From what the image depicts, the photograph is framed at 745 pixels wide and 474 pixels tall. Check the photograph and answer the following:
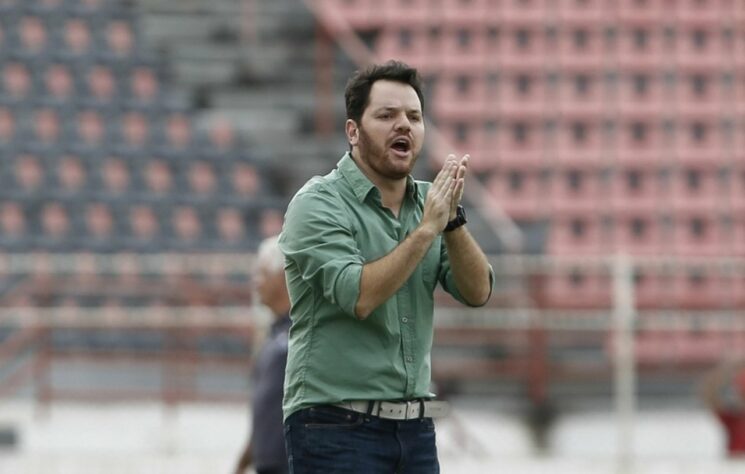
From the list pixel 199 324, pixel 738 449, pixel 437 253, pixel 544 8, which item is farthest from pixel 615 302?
pixel 437 253

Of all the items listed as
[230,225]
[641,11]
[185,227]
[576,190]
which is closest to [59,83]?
[185,227]

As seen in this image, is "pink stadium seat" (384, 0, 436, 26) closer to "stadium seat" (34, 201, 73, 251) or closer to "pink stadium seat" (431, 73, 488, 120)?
"pink stadium seat" (431, 73, 488, 120)

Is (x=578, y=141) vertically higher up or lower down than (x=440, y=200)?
higher up

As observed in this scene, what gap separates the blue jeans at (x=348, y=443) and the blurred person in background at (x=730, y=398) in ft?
21.4

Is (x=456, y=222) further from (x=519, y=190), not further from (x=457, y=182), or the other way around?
(x=519, y=190)

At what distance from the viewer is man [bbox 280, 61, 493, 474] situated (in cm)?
276

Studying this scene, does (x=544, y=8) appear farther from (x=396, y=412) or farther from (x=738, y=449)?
(x=396, y=412)

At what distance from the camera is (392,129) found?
279 centimetres

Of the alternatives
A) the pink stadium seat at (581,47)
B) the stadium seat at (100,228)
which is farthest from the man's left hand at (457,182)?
the pink stadium seat at (581,47)

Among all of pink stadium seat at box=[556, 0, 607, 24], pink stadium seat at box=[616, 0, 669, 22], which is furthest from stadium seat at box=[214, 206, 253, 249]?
pink stadium seat at box=[616, 0, 669, 22]

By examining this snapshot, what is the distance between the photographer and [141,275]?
9797 mm

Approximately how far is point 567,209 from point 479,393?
273 cm

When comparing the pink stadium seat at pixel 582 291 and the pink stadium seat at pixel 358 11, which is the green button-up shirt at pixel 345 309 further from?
the pink stadium seat at pixel 358 11

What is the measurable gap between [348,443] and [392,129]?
488 mm
